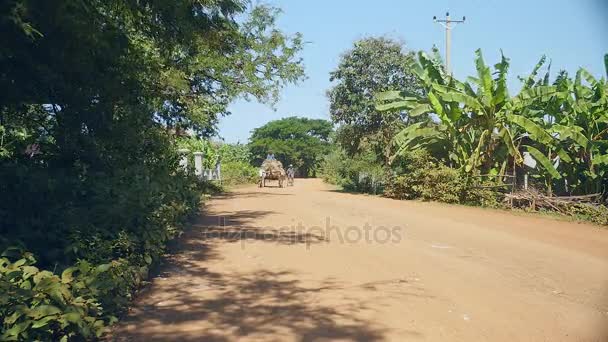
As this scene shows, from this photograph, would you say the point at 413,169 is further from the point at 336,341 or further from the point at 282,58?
the point at 336,341

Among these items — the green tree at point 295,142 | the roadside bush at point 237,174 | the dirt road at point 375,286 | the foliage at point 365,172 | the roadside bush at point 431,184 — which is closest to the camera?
the dirt road at point 375,286

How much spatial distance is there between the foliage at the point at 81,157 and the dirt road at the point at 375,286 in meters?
0.62

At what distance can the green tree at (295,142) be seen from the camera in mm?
65875

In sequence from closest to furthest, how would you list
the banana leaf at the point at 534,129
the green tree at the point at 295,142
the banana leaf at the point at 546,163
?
the banana leaf at the point at 534,129 < the banana leaf at the point at 546,163 < the green tree at the point at 295,142

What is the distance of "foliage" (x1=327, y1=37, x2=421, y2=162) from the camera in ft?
80.7

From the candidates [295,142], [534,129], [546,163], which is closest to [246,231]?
[534,129]

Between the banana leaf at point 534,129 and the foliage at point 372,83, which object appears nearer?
the banana leaf at point 534,129

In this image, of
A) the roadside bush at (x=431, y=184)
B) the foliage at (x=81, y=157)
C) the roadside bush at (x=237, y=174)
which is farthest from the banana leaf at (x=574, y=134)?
the roadside bush at (x=237, y=174)

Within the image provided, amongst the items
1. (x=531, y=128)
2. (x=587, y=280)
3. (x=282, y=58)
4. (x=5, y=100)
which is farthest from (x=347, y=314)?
(x=282, y=58)

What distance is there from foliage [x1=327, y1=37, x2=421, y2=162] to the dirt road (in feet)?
45.6

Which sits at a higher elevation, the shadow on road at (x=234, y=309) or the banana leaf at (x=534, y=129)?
the banana leaf at (x=534, y=129)

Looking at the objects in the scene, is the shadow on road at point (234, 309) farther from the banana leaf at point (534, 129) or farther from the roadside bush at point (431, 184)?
the roadside bush at point (431, 184)

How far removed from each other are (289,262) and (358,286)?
1605 mm

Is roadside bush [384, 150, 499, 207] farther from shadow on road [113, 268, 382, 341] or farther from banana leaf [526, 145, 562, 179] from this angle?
shadow on road [113, 268, 382, 341]
